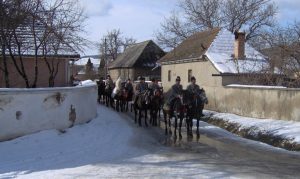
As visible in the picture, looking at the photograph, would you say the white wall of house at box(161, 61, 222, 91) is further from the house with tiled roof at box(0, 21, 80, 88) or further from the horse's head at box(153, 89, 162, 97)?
the horse's head at box(153, 89, 162, 97)

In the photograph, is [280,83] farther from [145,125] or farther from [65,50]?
[65,50]

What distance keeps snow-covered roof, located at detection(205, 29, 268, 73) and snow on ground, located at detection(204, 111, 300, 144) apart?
7929 mm

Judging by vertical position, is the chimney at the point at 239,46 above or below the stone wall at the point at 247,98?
above

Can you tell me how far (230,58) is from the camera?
106ft

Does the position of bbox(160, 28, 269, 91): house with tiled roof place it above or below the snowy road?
above

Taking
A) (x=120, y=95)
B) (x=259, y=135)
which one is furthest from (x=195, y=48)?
(x=259, y=135)

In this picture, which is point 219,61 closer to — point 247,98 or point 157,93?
point 247,98

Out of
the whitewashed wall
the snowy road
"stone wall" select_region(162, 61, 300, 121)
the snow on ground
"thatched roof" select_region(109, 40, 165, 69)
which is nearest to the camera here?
the snowy road

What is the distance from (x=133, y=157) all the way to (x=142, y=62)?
5340cm

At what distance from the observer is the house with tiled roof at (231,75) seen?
1978 centimetres

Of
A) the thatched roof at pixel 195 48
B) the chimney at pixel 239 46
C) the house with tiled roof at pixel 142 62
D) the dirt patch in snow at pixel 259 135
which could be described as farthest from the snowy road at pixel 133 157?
the house with tiled roof at pixel 142 62

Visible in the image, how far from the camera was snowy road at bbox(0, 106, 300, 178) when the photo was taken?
10734 mm

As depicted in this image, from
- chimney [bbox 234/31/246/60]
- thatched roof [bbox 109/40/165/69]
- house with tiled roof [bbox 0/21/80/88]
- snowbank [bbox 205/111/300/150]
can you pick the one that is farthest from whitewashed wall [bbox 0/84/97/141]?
thatched roof [bbox 109/40/165/69]

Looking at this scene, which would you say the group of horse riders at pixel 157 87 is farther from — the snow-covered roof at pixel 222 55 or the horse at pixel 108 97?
the snow-covered roof at pixel 222 55
